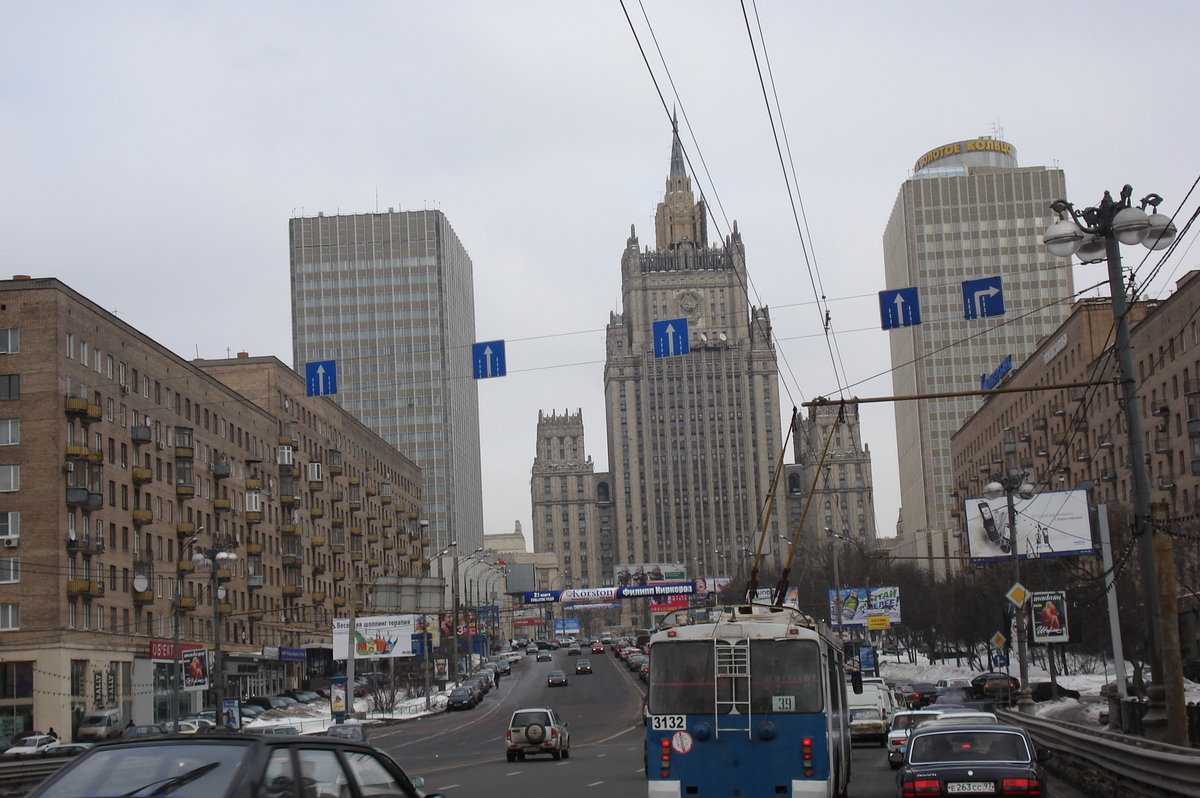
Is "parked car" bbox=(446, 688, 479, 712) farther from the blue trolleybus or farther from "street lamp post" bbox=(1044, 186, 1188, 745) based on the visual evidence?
the blue trolleybus

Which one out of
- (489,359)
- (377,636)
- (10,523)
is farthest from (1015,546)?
(10,523)

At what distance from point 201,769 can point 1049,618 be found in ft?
134

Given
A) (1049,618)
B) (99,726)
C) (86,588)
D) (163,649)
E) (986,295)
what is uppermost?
(986,295)

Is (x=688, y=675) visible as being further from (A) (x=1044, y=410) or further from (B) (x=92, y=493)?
(A) (x=1044, y=410)

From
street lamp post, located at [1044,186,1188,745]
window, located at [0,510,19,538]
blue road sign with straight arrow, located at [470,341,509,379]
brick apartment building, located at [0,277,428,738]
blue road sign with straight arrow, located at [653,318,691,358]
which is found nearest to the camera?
street lamp post, located at [1044,186,1188,745]

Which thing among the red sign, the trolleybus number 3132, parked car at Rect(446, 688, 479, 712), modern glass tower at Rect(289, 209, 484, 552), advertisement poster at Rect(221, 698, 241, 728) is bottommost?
parked car at Rect(446, 688, 479, 712)

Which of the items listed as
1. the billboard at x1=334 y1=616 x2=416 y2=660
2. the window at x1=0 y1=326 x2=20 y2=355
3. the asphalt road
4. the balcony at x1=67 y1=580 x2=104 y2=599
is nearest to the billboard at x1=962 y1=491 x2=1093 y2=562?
the asphalt road

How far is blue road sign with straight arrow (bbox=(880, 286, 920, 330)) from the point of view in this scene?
102ft

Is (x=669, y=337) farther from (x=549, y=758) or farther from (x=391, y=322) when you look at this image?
(x=391, y=322)

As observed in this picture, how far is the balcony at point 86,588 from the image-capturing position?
56.9m

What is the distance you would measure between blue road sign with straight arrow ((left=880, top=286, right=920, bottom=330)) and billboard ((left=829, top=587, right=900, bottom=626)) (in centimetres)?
4334

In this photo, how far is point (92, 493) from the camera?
59656 millimetres

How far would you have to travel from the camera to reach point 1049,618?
1722 inches

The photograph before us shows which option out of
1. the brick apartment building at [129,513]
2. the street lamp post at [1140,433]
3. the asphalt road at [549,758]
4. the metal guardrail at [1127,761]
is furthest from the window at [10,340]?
the street lamp post at [1140,433]
